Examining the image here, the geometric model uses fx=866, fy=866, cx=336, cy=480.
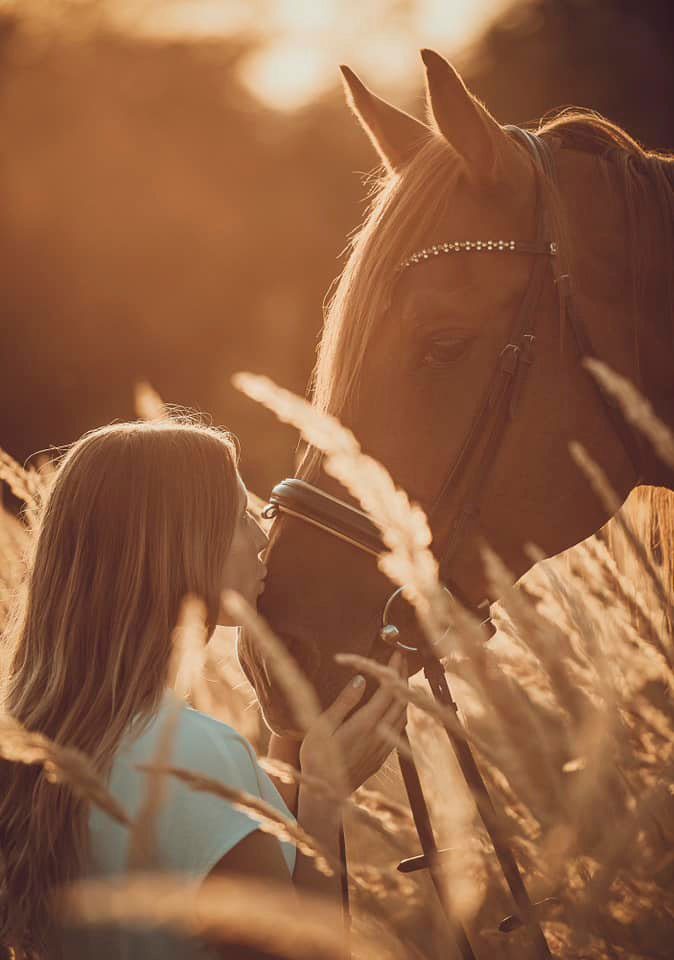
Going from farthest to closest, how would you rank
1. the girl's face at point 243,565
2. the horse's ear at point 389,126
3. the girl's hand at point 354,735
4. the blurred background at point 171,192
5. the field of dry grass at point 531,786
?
1. the blurred background at point 171,192
2. the horse's ear at point 389,126
3. the girl's face at point 243,565
4. the girl's hand at point 354,735
5. the field of dry grass at point 531,786

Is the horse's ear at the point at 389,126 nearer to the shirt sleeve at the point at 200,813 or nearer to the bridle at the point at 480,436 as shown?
the bridle at the point at 480,436

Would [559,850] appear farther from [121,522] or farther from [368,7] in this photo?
[368,7]

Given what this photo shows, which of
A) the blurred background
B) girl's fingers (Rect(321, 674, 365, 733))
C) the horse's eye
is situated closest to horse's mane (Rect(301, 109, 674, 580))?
the horse's eye

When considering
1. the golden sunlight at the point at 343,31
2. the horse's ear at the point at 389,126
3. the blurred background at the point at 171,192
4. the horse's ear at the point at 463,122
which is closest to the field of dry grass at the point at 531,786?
the horse's ear at the point at 463,122

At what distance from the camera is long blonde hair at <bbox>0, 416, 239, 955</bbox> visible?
4.33 feet

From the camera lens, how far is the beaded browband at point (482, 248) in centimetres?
185

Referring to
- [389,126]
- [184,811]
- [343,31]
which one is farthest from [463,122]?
[343,31]

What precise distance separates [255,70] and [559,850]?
1231 cm

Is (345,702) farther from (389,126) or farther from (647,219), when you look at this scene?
(389,126)

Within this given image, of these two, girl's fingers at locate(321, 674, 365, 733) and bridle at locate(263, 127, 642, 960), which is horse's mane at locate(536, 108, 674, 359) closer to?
bridle at locate(263, 127, 642, 960)

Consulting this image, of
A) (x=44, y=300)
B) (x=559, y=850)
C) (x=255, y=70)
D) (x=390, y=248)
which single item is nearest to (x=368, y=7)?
(x=255, y=70)

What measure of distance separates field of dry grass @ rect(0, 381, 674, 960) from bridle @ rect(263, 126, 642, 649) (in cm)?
19

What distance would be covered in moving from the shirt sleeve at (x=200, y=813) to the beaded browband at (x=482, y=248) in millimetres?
1063

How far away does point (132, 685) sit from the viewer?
1451 millimetres
